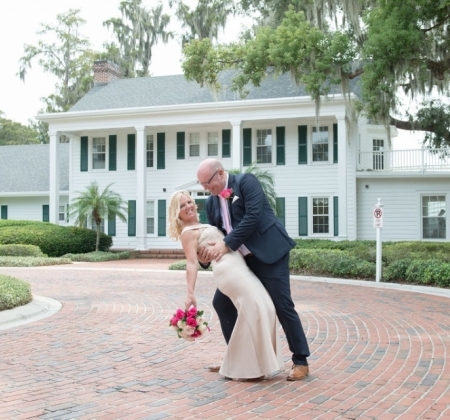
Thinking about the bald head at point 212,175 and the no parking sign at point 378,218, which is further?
the no parking sign at point 378,218

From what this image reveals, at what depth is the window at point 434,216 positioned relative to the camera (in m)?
22.9

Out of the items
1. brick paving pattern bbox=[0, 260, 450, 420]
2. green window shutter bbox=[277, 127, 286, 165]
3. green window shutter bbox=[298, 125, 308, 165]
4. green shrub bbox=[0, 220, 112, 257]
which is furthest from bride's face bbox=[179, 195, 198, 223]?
green window shutter bbox=[277, 127, 286, 165]

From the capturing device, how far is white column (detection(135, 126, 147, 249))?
24.1 metres

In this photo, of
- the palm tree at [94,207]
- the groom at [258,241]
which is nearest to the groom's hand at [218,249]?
the groom at [258,241]

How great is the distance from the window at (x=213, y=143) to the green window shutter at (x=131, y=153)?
3241 mm

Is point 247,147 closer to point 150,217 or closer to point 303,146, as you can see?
point 303,146

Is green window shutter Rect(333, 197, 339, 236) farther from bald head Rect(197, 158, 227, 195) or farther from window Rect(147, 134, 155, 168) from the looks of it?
bald head Rect(197, 158, 227, 195)

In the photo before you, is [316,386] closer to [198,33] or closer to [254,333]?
[254,333]

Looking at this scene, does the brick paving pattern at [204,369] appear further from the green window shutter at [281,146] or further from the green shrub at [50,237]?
the green window shutter at [281,146]

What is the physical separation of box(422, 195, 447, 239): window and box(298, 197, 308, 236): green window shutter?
442cm

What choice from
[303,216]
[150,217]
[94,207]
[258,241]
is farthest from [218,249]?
Result: [150,217]

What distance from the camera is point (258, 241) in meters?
4.73

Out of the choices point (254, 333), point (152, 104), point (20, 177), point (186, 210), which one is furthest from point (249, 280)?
point (20, 177)

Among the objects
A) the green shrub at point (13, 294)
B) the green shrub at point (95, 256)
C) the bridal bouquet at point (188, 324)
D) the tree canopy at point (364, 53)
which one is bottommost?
the green shrub at point (95, 256)
